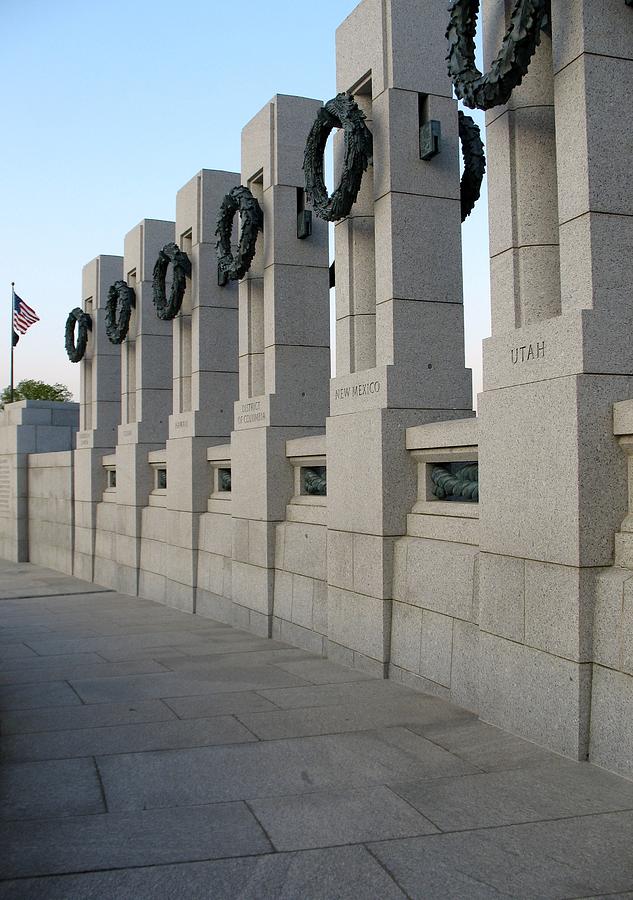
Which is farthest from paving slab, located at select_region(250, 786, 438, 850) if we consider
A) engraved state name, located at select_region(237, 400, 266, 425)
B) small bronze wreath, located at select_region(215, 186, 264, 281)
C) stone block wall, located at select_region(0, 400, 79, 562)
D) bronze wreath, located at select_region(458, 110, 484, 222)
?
stone block wall, located at select_region(0, 400, 79, 562)

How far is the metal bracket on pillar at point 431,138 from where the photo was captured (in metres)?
9.12

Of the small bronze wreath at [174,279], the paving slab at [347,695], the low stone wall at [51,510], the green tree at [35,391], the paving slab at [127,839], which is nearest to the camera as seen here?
the paving slab at [127,839]

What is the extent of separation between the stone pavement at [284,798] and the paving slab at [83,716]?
0.03 m

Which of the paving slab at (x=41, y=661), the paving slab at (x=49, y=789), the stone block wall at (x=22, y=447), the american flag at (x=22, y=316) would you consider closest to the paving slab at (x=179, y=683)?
the paving slab at (x=41, y=661)

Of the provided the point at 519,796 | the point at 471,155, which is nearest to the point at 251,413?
the point at 471,155

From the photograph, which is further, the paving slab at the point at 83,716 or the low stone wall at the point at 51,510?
the low stone wall at the point at 51,510

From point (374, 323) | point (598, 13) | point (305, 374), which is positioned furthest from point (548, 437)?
point (305, 374)

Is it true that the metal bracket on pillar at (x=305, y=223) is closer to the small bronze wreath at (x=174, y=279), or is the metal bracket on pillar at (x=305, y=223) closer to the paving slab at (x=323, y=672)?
the small bronze wreath at (x=174, y=279)

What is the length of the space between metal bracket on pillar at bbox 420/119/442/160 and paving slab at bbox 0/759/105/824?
6281 mm

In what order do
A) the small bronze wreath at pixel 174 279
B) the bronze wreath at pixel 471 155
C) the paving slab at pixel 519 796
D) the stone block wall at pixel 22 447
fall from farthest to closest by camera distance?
the stone block wall at pixel 22 447, the small bronze wreath at pixel 174 279, the bronze wreath at pixel 471 155, the paving slab at pixel 519 796

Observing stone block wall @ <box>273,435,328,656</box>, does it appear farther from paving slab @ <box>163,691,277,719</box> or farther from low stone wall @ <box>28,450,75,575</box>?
low stone wall @ <box>28,450,75,575</box>

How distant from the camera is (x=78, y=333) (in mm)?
21469

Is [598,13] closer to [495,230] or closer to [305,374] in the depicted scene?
[495,230]

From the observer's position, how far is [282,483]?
38.6 feet
